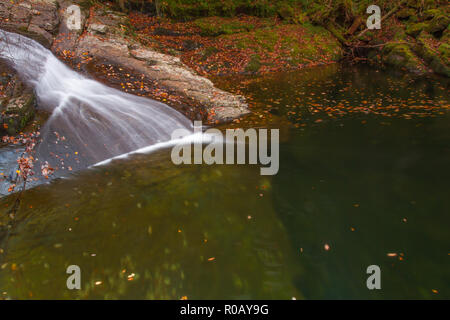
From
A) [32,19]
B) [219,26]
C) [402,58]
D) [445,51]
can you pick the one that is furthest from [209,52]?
[445,51]

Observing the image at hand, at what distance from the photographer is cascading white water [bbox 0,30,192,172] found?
6328 mm

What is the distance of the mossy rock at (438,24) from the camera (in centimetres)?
1527

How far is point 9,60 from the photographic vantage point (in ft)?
23.7

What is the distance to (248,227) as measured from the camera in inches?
173

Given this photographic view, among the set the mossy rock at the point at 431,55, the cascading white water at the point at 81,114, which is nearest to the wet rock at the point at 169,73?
the cascading white water at the point at 81,114

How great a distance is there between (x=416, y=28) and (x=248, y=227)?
18.0 metres

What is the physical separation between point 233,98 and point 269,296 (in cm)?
773

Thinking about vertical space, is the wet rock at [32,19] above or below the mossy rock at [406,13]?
below

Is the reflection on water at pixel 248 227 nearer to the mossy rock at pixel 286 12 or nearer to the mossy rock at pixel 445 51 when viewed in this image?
the mossy rock at pixel 445 51

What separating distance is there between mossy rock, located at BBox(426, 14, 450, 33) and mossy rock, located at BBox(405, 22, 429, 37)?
0.26 metres

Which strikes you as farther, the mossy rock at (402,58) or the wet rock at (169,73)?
the mossy rock at (402,58)

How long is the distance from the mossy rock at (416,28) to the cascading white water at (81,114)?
15.6m
